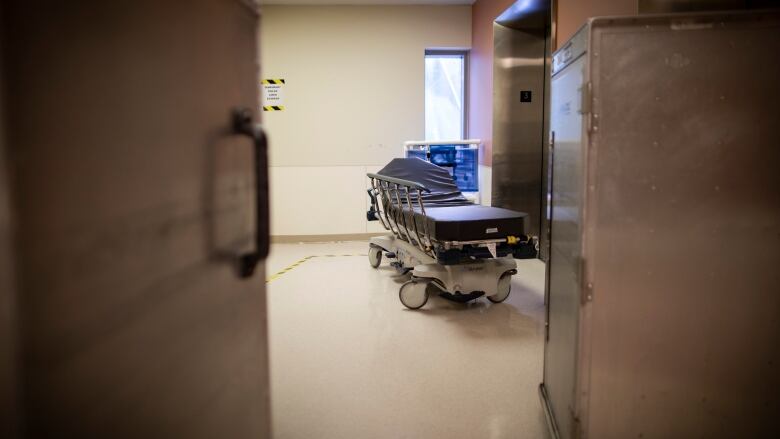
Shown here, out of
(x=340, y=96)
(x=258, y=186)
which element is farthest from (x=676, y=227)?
(x=340, y=96)

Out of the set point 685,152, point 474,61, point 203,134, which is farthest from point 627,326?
point 474,61

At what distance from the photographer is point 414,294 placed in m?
4.26

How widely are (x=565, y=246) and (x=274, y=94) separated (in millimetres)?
5950

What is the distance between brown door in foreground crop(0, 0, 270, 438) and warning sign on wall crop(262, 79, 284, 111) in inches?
→ 240

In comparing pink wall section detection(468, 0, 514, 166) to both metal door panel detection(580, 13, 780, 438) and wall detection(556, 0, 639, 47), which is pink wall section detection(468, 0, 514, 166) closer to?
wall detection(556, 0, 639, 47)

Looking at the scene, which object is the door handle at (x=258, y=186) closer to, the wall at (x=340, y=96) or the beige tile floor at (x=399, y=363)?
the beige tile floor at (x=399, y=363)

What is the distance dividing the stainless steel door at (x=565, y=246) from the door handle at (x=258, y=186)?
977 mm

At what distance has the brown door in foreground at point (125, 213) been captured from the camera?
0.76 m

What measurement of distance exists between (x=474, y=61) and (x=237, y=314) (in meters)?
6.50

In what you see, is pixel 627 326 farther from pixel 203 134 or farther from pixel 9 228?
pixel 9 228

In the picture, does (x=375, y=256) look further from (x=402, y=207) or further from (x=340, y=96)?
(x=340, y=96)

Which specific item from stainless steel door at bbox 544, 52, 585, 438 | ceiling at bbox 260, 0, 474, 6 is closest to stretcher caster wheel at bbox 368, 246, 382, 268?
ceiling at bbox 260, 0, 474, 6

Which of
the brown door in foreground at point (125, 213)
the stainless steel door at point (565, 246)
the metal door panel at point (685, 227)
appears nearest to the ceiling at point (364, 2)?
the stainless steel door at point (565, 246)

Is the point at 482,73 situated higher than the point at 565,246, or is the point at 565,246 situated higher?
the point at 482,73
